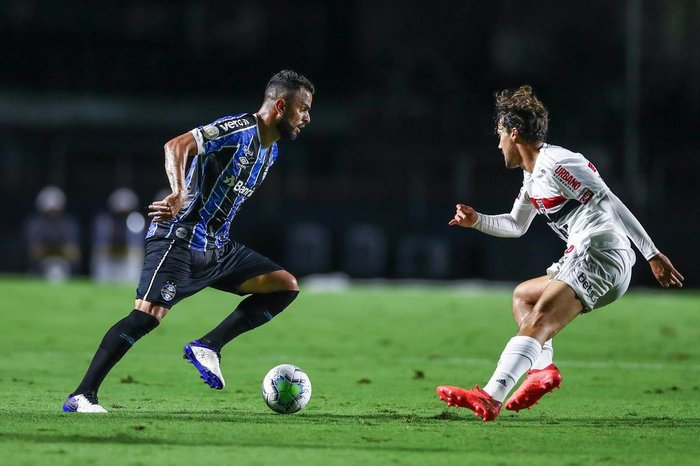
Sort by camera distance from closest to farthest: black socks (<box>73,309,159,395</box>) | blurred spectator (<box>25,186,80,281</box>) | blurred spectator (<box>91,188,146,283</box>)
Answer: black socks (<box>73,309,159,395</box>), blurred spectator (<box>25,186,80,281</box>), blurred spectator (<box>91,188,146,283</box>)

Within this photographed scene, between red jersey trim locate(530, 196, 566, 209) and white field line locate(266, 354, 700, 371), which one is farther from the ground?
red jersey trim locate(530, 196, 566, 209)

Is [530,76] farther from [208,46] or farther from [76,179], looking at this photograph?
[76,179]

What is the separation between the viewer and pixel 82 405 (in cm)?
769

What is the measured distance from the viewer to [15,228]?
2617cm

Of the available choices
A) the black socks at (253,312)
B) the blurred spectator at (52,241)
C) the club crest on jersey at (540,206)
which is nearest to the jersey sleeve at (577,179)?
the club crest on jersey at (540,206)

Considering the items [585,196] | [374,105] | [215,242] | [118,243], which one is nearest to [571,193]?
[585,196]

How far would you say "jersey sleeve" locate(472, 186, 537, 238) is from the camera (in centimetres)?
866

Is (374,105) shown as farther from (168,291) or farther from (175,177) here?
(175,177)

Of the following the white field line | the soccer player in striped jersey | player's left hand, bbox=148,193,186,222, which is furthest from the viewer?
the white field line

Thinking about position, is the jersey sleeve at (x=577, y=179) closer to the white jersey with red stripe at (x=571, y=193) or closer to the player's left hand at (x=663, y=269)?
the white jersey with red stripe at (x=571, y=193)

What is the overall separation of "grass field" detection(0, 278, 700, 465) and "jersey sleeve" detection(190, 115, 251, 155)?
1.73 meters

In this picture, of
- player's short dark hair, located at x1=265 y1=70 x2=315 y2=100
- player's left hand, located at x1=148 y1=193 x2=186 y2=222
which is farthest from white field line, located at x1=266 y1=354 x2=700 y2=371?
player's left hand, located at x1=148 y1=193 x2=186 y2=222

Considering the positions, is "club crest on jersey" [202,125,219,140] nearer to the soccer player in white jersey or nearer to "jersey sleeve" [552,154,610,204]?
the soccer player in white jersey

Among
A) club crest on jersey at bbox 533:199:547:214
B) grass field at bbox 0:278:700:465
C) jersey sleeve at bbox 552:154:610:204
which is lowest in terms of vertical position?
grass field at bbox 0:278:700:465
